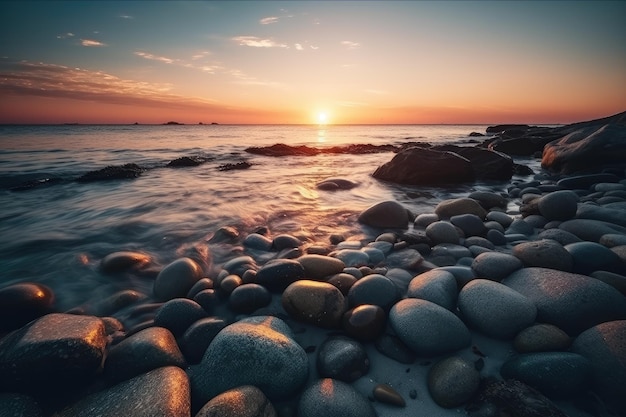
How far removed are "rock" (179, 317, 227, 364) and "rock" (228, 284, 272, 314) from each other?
1.07 ft

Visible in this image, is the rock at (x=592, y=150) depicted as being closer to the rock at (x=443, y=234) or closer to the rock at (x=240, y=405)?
the rock at (x=443, y=234)

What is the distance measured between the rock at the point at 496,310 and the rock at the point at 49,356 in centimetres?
305

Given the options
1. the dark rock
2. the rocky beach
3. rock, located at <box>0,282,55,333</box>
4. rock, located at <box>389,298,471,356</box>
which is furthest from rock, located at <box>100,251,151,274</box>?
the dark rock

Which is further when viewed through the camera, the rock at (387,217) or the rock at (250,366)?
the rock at (387,217)

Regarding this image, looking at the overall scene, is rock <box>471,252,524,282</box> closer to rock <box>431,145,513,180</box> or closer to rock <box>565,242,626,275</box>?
rock <box>565,242,626,275</box>

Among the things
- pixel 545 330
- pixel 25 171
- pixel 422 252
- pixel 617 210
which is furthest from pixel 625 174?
pixel 25 171

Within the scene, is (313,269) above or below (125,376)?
above

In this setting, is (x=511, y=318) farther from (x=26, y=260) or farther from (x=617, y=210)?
(x=26, y=260)

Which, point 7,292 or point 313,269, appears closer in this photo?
point 7,292

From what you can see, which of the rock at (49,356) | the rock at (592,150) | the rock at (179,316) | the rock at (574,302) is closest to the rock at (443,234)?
the rock at (574,302)

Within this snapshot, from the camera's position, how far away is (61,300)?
335 cm

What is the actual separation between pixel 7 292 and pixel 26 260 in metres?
1.90

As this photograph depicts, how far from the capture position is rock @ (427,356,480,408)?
1937mm

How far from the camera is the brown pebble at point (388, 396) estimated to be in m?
1.96
